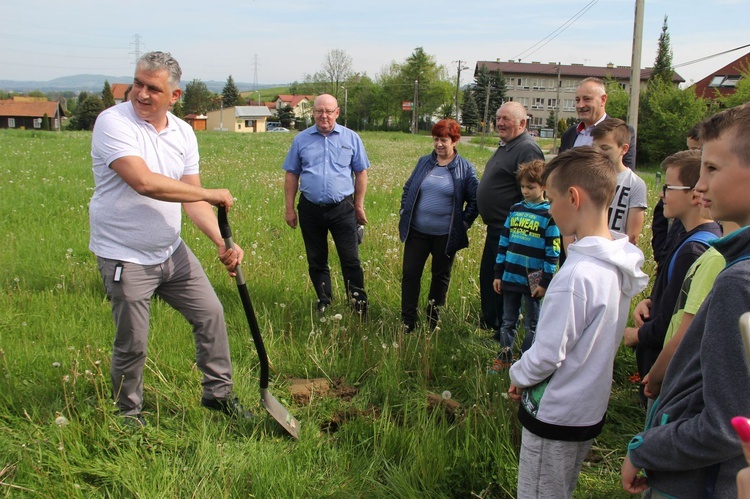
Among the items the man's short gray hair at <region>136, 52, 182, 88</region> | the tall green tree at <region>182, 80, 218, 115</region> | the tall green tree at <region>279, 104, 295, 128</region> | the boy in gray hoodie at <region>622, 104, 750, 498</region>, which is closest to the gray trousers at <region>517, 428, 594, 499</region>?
the boy in gray hoodie at <region>622, 104, 750, 498</region>

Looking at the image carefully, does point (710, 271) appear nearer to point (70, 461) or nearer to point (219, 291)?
point (70, 461)

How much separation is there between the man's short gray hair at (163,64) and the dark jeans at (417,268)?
2.66m

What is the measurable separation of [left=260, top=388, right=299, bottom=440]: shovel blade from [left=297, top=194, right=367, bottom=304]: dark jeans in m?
2.19

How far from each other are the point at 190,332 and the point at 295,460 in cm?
194

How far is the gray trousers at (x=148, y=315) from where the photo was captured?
347cm

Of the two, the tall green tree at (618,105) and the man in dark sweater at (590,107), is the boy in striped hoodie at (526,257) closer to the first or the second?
the man in dark sweater at (590,107)

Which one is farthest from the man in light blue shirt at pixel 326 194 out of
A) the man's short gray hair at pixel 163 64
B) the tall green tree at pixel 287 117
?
the tall green tree at pixel 287 117

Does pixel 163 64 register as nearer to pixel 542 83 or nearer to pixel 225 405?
pixel 225 405

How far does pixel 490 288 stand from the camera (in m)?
5.39

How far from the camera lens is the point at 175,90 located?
3660 mm

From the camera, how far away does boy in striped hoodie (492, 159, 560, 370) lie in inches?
176

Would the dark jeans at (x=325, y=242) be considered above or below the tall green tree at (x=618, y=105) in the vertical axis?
below

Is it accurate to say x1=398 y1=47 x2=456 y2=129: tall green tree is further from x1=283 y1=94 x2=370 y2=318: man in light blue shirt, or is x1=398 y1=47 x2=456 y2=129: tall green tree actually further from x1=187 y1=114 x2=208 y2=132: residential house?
x1=283 y1=94 x2=370 y2=318: man in light blue shirt

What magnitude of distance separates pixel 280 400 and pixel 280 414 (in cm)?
45
